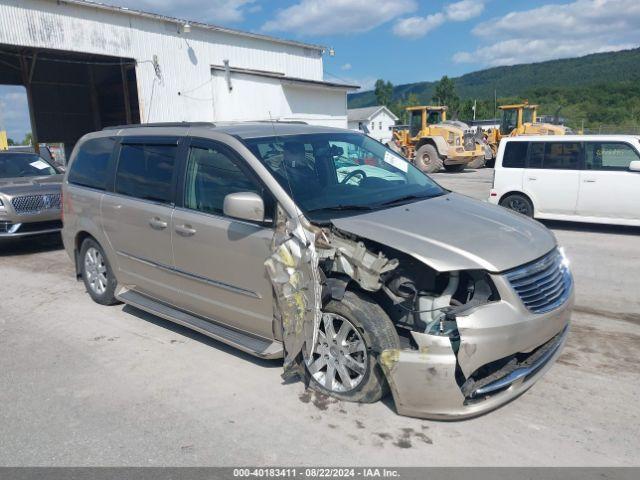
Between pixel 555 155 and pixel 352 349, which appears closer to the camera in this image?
pixel 352 349

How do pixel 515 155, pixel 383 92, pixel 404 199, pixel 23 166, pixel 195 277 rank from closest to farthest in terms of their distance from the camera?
pixel 404 199, pixel 195 277, pixel 23 166, pixel 515 155, pixel 383 92

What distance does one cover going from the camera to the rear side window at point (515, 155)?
9.90 m

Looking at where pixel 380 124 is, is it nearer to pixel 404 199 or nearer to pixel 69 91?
pixel 69 91

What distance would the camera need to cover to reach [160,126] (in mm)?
5016

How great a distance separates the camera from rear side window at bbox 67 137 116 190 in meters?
5.50

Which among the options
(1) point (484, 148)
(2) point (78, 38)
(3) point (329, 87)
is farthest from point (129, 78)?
(1) point (484, 148)

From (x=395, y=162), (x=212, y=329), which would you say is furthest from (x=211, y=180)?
(x=395, y=162)

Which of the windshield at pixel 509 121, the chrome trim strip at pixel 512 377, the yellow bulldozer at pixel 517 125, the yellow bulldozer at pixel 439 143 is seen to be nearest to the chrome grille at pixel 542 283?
the chrome trim strip at pixel 512 377

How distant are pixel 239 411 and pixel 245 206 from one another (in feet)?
4.60

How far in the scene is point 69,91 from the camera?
25.4 meters

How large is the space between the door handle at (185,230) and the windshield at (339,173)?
2.74 ft

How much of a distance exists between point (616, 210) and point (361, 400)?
7381 mm

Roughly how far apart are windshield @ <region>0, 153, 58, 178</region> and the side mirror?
762 centimetres

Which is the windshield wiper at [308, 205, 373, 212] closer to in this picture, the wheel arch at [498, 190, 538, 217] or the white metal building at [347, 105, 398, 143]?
the wheel arch at [498, 190, 538, 217]
